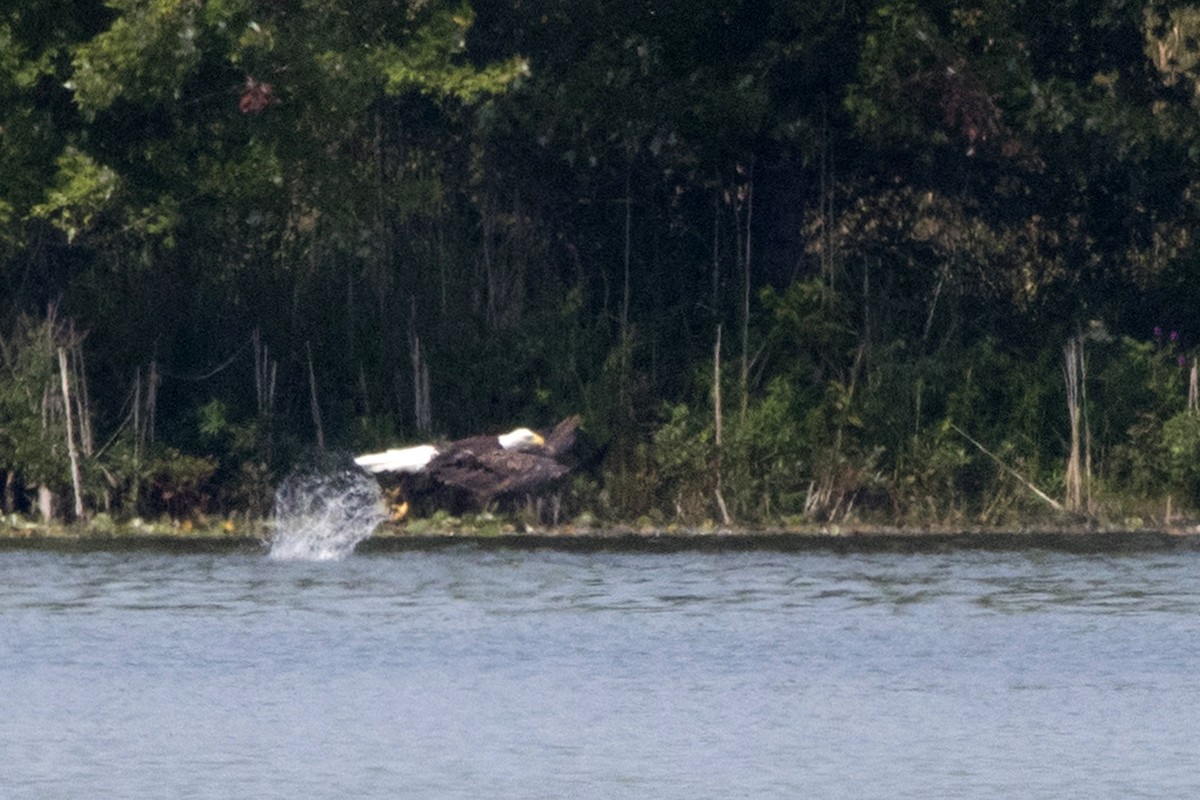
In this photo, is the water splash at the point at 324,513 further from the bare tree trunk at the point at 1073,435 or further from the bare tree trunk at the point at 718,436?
the bare tree trunk at the point at 1073,435

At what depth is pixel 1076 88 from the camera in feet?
91.8

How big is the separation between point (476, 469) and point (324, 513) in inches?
52.8

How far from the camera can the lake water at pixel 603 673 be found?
44.5 feet

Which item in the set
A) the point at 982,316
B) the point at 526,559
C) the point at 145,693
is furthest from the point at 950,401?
the point at 145,693

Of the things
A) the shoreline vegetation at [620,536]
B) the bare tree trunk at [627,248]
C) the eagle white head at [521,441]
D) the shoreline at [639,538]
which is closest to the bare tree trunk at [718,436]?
the shoreline vegetation at [620,536]

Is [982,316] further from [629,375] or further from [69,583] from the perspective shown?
[69,583]

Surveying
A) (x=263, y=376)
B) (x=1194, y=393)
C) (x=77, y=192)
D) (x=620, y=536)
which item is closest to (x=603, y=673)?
(x=620, y=536)

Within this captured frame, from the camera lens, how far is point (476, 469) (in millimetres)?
26125

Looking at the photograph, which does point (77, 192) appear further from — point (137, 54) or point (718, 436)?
point (718, 436)

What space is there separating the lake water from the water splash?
0.40 metres

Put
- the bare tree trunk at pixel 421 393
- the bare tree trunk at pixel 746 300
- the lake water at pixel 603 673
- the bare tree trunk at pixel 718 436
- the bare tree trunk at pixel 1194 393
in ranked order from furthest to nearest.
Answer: the bare tree trunk at pixel 421 393 → the bare tree trunk at pixel 746 300 → the bare tree trunk at pixel 1194 393 → the bare tree trunk at pixel 718 436 → the lake water at pixel 603 673

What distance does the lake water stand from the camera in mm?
13562

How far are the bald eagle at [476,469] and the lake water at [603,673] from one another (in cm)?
165

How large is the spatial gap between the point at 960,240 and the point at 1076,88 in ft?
9.58
